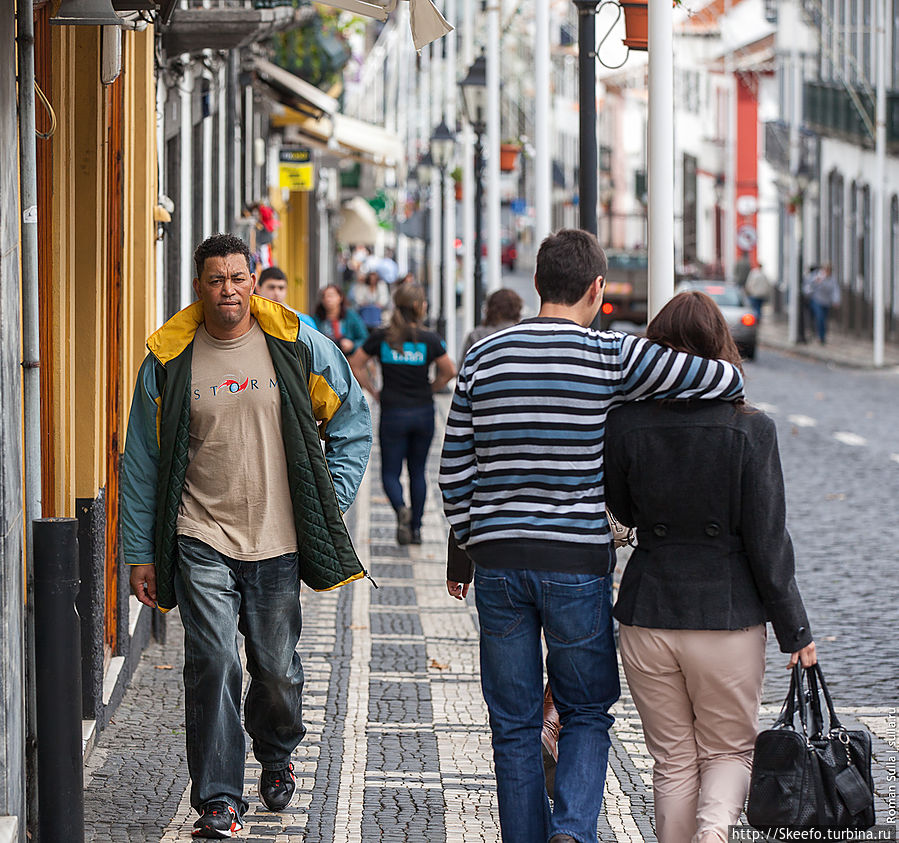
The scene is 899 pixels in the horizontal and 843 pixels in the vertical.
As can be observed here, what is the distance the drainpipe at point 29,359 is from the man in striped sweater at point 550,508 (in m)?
1.28

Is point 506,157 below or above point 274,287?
above

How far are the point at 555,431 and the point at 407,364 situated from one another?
7.79 metres

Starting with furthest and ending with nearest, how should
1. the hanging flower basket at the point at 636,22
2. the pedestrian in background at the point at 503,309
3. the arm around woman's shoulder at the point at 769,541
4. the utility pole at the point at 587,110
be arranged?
1. the pedestrian in background at the point at 503,309
2. the utility pole at the point at 587,110
3. the hanging flower basket at the point at 636,22
4. the arm around woman's shoulder at the point at 769,541

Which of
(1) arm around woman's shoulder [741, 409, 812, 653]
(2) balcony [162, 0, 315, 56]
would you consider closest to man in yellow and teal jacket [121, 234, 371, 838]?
(1) arm around woman's shoulder [741, 409, 812, 653]

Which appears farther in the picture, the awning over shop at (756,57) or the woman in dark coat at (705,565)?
the awning over shop at (756,57)

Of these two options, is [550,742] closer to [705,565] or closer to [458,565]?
[458,565]

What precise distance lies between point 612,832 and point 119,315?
3613 millimetres

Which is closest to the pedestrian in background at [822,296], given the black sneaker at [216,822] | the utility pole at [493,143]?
the utility pole at [493,143]

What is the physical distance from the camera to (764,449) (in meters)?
5.07

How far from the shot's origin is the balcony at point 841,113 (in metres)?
41.1

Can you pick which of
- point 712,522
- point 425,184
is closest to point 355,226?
point 425,184

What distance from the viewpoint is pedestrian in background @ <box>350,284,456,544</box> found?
42.2 feet

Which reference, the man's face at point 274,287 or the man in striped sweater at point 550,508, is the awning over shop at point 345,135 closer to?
the man's face at point 274,287

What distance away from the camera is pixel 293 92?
66.8 ft
